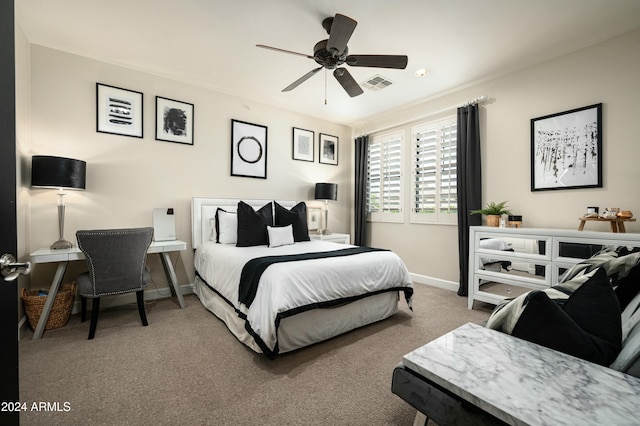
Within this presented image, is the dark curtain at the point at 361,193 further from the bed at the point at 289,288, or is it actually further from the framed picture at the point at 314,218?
the bed at the point at 289,288

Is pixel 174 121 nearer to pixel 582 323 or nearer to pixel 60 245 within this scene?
pixel 60 245

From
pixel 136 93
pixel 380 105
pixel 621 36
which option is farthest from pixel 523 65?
pixel 136 93

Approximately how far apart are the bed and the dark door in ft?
4.39

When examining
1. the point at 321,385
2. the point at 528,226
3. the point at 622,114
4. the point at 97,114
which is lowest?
the point at 321,385

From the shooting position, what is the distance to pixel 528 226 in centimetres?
321

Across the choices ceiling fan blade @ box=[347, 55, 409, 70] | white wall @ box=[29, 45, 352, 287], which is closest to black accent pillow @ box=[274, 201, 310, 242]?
white wall @ box=[29, 45, 352, 287]

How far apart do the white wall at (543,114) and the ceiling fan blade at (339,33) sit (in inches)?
93.9

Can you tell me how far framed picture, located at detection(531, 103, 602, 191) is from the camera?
9.03ft

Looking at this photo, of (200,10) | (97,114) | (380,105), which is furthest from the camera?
(380,105)

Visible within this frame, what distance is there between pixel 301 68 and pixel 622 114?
10.6 ft

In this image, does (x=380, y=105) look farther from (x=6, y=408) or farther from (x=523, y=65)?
(x=6, y=408)

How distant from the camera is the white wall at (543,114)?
2580mm

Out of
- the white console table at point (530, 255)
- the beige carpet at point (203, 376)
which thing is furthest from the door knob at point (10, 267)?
the white console table at point (530, 255)

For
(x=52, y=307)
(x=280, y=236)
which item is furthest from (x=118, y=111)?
(x=280, y=236)
